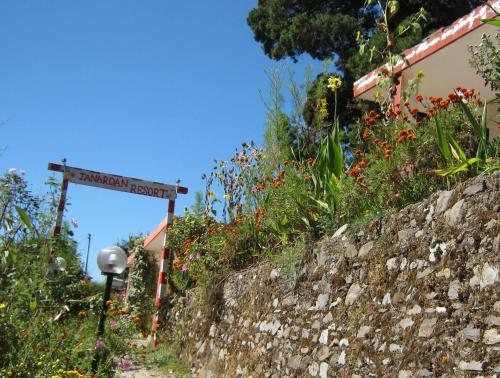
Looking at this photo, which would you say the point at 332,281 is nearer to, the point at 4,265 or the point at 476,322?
the point at 476,322

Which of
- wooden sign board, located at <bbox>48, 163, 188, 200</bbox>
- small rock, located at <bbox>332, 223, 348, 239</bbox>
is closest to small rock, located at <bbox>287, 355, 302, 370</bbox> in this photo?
small rock, located at <bbox>332, 223, 348, 239</bbox>

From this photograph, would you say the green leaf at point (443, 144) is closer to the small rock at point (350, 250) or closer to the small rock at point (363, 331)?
the small rock at point (350, 250)

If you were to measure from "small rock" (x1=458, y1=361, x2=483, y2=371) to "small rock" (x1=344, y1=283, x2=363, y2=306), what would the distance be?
1191mm

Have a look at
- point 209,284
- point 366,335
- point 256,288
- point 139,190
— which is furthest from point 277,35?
point 366,335

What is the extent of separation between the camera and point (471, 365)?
2863 mm

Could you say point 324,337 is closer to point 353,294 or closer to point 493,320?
point 353,294

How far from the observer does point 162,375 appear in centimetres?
695

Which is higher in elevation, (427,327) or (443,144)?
(443,144)

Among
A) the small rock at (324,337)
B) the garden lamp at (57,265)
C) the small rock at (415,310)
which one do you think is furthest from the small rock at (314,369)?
the garden lamp at (57,265)

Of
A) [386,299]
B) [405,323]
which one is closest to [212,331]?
[386,299]

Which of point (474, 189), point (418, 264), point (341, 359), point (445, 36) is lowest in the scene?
point (341, 359)

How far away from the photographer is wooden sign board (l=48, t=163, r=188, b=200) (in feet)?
32.1

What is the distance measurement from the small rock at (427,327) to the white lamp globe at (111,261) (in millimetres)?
4365

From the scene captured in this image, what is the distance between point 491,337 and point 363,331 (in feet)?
3.69
